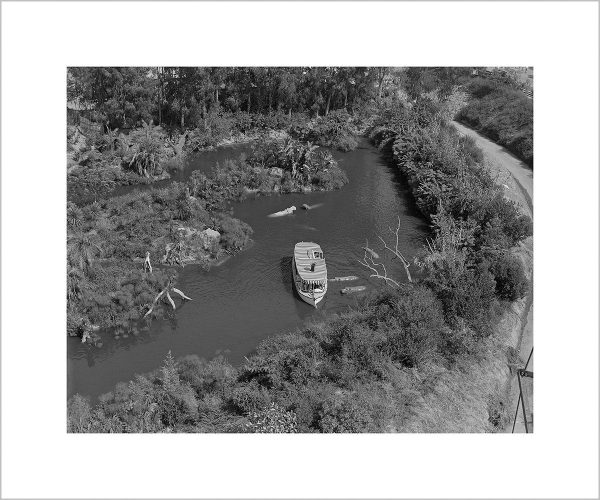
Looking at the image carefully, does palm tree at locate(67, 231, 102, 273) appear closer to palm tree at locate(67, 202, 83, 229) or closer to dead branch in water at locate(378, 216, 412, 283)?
palm tree at locate(67, 202, 83, 229)

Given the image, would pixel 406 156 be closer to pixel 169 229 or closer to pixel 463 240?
Result: pixel 463 240

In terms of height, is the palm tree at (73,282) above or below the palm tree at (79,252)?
below

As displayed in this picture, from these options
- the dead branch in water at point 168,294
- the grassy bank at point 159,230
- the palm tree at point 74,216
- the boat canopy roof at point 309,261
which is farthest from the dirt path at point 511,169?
the palm tree at point 74,216

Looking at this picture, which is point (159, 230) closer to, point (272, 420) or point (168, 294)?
point (168, 294)

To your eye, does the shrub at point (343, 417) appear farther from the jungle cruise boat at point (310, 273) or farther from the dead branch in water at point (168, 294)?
the dead branch in water at point (168, 294)

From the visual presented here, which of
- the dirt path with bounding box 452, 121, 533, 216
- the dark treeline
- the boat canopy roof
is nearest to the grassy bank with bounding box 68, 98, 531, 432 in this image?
the boat canopy roof

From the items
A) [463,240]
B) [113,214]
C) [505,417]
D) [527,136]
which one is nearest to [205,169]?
[113,214]

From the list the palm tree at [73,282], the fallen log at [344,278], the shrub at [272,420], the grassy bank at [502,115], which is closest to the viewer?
the shrub at [272,420]
